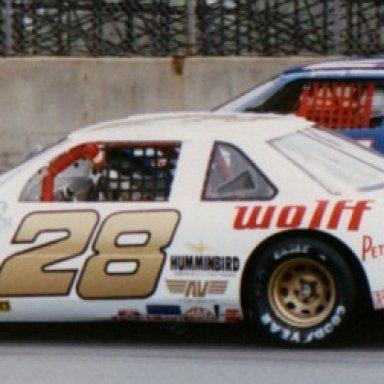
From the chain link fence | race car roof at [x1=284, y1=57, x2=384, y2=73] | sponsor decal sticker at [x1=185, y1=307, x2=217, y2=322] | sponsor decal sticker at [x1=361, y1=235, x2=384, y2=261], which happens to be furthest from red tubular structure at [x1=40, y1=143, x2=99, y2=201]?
the chain link fence

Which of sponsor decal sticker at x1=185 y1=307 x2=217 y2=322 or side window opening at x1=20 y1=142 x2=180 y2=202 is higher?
side window opening at x1=20 y1=142 x2=180 y2=202

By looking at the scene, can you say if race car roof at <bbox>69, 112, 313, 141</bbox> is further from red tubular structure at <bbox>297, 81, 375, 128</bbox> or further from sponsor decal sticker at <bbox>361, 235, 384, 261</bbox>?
red tubular structure at <bbox>297, 81, 375, 128</bbox>

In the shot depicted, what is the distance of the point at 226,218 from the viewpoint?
29.2 feet

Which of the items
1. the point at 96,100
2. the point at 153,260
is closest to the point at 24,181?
the point at 153,260

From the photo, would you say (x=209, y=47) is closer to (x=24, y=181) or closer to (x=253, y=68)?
(x=253, y=68)

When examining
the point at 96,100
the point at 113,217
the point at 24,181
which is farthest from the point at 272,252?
the point at 96,100

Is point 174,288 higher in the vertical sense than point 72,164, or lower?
lower

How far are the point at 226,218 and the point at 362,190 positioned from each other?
2.73 ft

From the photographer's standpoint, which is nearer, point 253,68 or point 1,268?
point 1,268

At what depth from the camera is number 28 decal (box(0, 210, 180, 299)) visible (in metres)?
8.96

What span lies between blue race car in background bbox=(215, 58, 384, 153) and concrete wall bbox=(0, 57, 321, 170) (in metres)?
3.06

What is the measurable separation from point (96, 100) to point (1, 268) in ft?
23.4

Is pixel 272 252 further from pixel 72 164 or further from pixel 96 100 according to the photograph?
pixel 96 100

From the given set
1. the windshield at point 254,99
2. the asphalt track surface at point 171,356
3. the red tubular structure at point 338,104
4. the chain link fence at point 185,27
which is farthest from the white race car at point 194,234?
the chain link fence at point 185,27
